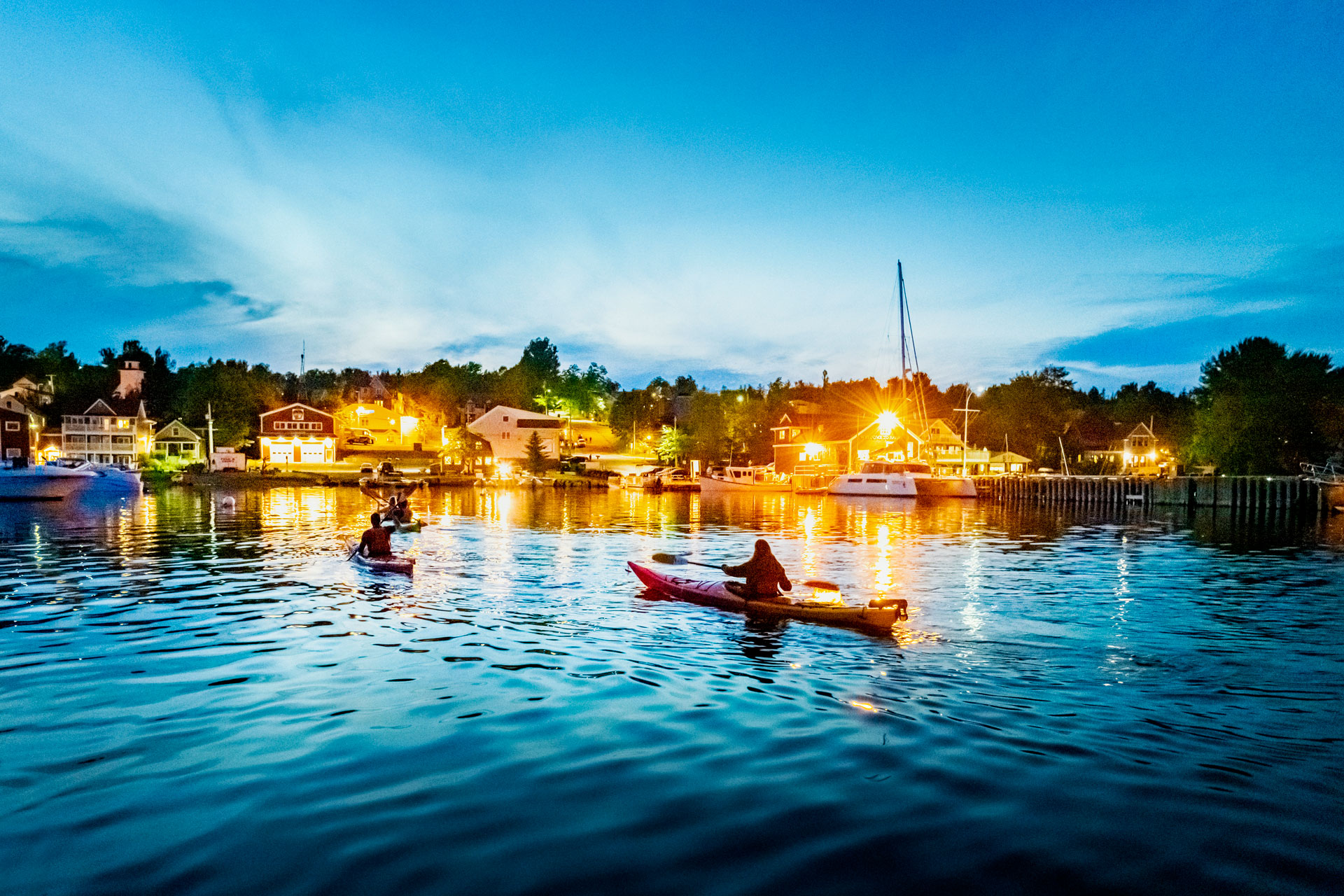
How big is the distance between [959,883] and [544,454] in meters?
99.0

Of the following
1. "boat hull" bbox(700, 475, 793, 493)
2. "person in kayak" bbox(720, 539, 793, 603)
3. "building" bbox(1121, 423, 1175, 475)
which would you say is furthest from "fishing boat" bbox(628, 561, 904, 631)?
"building" bbox(1121, 423, 1175, 475)

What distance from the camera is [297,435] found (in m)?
102

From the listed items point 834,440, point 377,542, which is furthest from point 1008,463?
point 377,542

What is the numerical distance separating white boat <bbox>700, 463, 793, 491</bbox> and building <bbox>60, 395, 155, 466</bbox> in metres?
72.2

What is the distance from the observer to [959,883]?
20.7 ft

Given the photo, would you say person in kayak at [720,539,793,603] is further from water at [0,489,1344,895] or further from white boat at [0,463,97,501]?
white boat at [0,463,97,501]

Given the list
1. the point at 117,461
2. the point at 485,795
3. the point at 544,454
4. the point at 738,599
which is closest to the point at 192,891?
the point at 485,795

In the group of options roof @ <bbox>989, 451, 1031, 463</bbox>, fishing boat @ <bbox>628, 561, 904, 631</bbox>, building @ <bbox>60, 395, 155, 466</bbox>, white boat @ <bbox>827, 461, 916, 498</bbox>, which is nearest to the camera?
fishing boat @ <bbox>628, 561, 904, 631</bbox>

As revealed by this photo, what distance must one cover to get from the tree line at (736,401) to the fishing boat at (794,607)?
65.5 metres

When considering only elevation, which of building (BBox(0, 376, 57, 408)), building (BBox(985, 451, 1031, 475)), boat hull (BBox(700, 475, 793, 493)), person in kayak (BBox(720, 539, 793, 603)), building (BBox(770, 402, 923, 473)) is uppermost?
building (BBox(0, 376, 57, 408))

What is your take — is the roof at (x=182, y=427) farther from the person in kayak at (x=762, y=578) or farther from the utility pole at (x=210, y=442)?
→ the person in kayak at (x=762, y=578)

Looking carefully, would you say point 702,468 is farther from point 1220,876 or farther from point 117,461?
point 1220,876

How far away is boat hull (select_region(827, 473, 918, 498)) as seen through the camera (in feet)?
246

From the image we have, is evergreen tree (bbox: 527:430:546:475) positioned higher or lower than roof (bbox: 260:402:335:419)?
lower
